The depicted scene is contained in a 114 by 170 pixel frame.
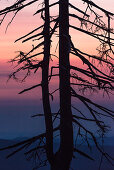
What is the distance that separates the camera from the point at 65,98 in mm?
10125

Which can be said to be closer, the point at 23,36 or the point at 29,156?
the point at 23,36

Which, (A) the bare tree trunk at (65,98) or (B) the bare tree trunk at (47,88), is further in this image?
(B) the bare tree trunk at (47,88)

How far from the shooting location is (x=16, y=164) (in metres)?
141

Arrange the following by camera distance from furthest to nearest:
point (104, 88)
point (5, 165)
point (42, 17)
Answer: point (5, 165) < point (42, 17) < point (104, 88)

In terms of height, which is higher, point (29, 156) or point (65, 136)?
point (65, 136)

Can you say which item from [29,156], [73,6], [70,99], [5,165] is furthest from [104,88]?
[5,165]

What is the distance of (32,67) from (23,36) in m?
0.86

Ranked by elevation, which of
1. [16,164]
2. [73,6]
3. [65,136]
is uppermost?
[73,6]

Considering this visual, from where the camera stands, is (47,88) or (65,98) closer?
(65,98)

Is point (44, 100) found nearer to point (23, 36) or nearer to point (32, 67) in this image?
point (32, 67)

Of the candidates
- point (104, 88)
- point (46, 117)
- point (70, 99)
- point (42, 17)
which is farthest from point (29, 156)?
point (42, 17)

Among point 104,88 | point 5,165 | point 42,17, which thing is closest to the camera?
point 104,88

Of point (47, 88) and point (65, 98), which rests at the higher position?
point (47, 88)

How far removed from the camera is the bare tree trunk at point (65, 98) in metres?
10.1
